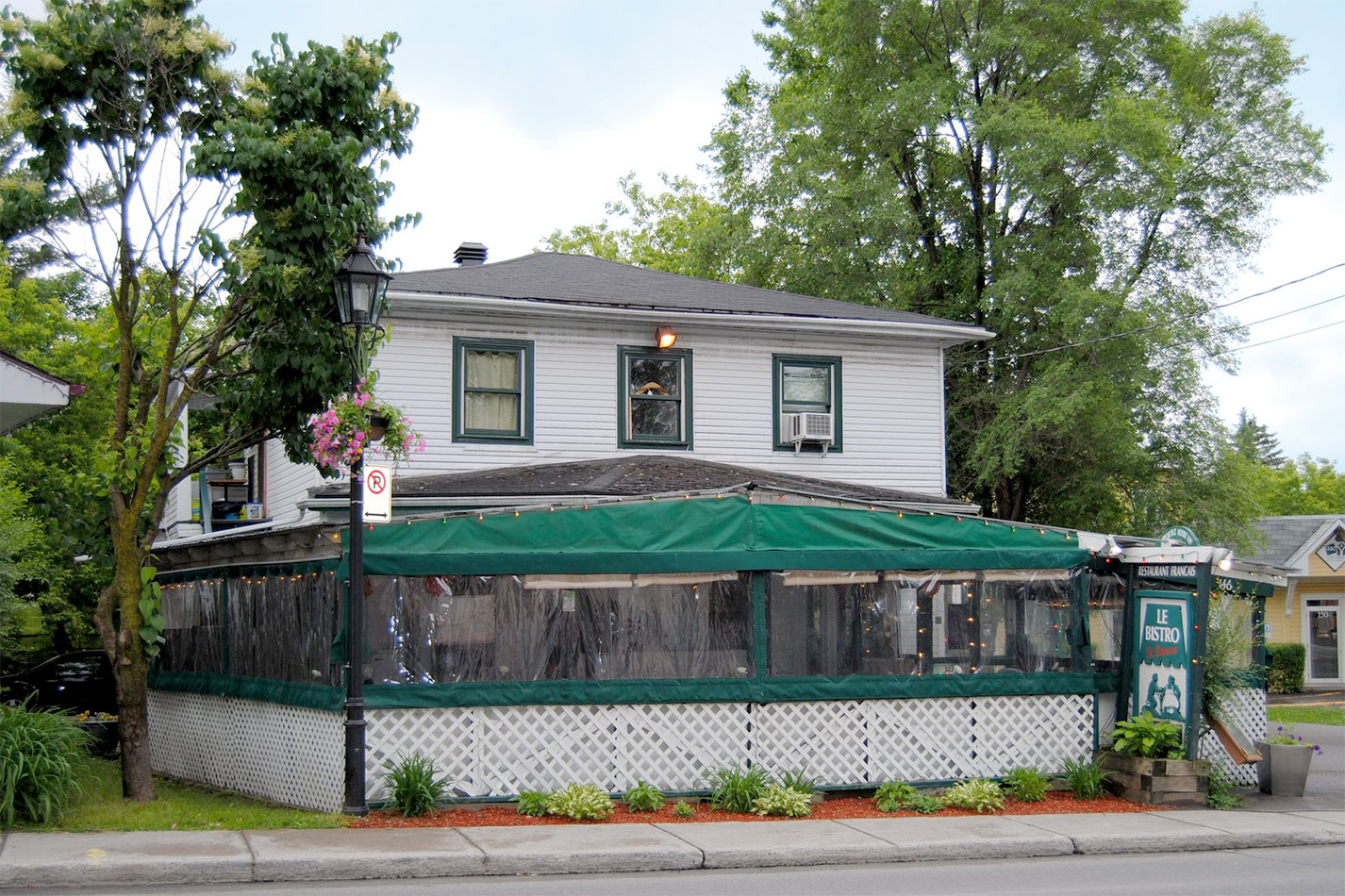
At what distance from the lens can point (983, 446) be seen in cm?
2612

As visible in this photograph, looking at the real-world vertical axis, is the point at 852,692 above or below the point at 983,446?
A: below

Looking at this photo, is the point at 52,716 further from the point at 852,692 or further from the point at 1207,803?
the point at 1207,803

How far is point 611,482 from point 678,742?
405 cm

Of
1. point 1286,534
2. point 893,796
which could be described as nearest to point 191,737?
point 893,796

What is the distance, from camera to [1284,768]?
1469cm

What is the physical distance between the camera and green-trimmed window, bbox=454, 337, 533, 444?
18.4 m

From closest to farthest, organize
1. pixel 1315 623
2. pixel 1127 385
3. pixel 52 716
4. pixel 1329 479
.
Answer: pixel 52 716 → pixel 1127 385 → pixel 1315 623 → pixel 1329 479

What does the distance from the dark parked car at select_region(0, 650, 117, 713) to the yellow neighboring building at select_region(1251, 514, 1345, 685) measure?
29365 millimetres

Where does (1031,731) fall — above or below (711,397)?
below

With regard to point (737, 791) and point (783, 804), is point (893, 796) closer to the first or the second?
point (783, 804)

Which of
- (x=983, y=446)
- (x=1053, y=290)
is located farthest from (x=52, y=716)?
(x=1053, y=290)

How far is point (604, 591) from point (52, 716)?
208 inches

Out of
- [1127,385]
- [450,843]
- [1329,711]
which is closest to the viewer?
[450,843]

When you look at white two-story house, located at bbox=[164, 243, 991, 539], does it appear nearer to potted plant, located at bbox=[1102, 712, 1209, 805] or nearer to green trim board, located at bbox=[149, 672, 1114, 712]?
green trim board, located at bbox=[149, 672, 1114, 712]
